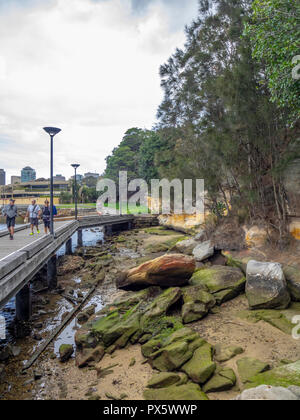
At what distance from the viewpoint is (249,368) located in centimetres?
528

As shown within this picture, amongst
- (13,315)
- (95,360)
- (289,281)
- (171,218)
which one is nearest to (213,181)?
(289,281)

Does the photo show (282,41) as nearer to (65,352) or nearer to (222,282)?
(222,282)

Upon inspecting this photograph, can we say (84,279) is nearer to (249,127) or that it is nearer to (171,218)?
(249,127)

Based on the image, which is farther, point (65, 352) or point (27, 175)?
point (27, 175)

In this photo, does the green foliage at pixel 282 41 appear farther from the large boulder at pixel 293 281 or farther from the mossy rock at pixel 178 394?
the mossy rock at pixel 178 394

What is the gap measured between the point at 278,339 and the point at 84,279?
10.5 m

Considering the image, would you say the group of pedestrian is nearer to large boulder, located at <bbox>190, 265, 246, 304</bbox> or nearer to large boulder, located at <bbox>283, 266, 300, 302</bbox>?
large boulder, located at <bbox>190, 265, 246, 304</bbox>

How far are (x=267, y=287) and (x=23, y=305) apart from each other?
8.31 m

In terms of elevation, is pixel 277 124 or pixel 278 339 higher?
pixel 277 124

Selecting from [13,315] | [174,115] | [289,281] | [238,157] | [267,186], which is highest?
[174,115]

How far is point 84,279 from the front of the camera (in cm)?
1450

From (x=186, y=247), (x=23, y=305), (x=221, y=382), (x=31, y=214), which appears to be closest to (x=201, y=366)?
(x=221, y=382)
